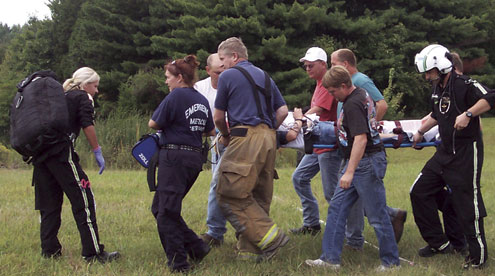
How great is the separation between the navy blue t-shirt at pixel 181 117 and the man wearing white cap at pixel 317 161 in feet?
4.76

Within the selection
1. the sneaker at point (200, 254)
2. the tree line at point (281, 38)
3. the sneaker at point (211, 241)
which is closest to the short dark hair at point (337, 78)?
the sneaker at point (200, 254)

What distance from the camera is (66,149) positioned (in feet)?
16.9

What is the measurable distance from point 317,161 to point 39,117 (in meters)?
3.13

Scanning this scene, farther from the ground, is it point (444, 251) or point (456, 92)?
point (456, 92)

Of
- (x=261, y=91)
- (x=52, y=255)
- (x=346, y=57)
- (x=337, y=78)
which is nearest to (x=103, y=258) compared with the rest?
(x=52, y=255)

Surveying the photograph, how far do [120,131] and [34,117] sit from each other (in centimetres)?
1198

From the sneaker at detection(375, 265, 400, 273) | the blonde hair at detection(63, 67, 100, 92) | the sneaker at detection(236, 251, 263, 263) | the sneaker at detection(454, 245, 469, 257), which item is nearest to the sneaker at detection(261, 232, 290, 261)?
the sneaker at detection(236, 251, 263, 263)

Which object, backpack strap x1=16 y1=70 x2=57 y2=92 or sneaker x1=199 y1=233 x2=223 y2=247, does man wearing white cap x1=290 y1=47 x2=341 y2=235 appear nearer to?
sneaker x1=199 y1=233 x2=223 y2=247

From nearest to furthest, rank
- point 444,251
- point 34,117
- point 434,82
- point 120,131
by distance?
1. point 34,117
2. point 434,82
3. point 444,251
4. point 120,131

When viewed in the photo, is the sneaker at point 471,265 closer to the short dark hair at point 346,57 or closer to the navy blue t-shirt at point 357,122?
the navy blue t-shirt at point 357,122

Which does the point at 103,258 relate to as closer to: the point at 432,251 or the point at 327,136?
the point at 327,136

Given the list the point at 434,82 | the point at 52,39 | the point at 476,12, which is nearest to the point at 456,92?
the point at 434,82

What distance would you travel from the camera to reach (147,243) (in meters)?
6.02

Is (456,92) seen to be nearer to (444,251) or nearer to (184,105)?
(444,251)
